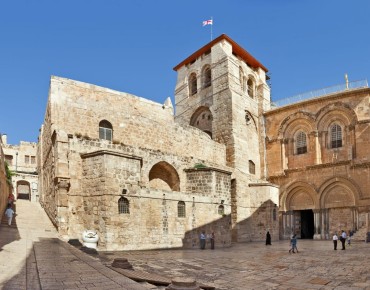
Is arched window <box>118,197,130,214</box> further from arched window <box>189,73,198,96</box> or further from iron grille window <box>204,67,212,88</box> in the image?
arched window <box>189,73,198,96</box>

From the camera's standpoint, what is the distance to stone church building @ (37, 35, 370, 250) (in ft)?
50.4

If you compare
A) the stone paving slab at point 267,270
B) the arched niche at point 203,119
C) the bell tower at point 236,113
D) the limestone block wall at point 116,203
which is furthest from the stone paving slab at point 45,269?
the arched niche at point 203,119

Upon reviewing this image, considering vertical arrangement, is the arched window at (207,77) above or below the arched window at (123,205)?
above

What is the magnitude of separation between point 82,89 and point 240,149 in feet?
41.9

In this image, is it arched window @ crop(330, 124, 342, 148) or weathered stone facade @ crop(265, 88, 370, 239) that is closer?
weathered stone facade @ crop(265, 88, 370, 239)

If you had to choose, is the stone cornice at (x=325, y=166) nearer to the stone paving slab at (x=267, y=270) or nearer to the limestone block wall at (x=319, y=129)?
the limestone block wall at (x=319, y=129)

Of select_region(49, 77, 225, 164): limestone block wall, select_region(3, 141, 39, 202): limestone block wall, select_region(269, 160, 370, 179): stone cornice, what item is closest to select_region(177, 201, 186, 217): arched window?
select_region(49, 77, 225, 164): limestone block wall

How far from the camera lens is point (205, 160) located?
23438 millimetres

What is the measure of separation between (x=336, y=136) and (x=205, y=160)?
10.7m

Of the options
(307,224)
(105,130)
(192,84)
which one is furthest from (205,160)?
(307,224)

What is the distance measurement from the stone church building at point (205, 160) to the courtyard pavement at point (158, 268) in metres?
2.46

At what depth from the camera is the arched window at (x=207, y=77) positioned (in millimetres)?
29500

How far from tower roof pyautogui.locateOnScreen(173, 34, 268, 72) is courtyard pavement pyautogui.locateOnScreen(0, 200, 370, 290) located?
1883cm

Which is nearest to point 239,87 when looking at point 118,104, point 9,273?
point 118,104
